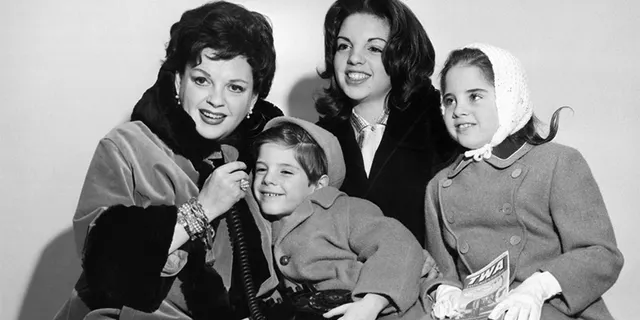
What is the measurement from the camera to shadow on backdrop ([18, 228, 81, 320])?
4.07 m

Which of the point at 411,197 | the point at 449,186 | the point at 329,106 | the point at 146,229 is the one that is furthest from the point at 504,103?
the point at 146,229

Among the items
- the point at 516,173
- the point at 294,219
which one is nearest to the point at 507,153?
the point at 516,173

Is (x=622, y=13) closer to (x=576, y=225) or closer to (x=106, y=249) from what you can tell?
(x=576, y=225)

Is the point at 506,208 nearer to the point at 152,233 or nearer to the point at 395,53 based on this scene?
the point at 395,53

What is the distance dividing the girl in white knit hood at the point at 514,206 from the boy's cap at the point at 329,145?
0.34m

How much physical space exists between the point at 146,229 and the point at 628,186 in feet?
7.92

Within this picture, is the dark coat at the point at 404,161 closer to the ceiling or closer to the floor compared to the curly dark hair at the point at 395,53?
closer to the floor

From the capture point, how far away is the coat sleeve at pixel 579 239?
2.53 meters

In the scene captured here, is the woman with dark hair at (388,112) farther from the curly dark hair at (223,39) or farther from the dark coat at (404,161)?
the curly dark hair at (223,39)

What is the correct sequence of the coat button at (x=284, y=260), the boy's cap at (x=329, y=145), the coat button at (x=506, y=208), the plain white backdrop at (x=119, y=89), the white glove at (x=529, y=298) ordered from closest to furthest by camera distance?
the white glove at (x=529, y=298) < the coat button at (x=506, y=208) < the coat button at (x=284, y=260) < the boy's cap at (x=329, y=145) < the plain white backdrop at (x=119, y=89)

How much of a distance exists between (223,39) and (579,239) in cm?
121

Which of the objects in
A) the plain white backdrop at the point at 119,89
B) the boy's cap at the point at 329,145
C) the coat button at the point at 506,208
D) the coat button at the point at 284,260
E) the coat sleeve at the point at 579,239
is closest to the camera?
the coat sleeve at the point at 579,239

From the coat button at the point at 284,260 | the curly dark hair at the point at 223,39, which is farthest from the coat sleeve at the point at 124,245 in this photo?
the curly dark hair at the point at 223,39

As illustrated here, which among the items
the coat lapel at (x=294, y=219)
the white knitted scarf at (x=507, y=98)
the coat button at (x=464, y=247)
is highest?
the white knitted scarf at (x=507, y=98)
